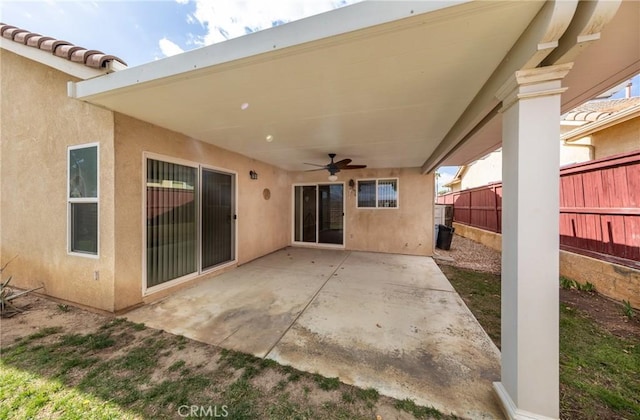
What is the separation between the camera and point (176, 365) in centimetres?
202

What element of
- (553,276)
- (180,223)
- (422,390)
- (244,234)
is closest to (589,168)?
(553,276)

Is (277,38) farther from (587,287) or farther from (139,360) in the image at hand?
(587,287)

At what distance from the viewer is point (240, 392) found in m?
1.74

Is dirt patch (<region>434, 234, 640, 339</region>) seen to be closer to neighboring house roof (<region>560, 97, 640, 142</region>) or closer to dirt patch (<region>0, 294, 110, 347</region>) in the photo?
neighboring house roof (<region>560, 97, 640, 142</region>)

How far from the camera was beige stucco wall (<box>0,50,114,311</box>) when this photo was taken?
116 inches

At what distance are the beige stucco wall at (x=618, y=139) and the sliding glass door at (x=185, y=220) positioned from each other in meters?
9.38

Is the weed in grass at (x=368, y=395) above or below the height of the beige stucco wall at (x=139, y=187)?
below

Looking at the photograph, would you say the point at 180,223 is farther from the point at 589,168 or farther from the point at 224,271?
the point at 589,168

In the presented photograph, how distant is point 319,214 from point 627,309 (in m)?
6.25

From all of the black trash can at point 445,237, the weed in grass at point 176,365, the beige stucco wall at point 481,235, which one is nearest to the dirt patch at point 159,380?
the weed in grass at point 176,365

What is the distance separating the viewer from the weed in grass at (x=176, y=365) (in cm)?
197

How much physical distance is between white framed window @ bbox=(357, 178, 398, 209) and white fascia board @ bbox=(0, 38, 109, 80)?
600cm

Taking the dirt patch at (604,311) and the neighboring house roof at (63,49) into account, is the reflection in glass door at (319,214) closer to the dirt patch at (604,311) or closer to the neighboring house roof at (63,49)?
the dirt patch at (604,311)

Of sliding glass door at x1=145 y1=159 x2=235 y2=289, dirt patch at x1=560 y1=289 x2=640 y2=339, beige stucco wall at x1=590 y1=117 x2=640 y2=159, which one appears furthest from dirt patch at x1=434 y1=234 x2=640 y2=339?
sliding glass door at x1=145 y1=159 x2=235 y2=289
